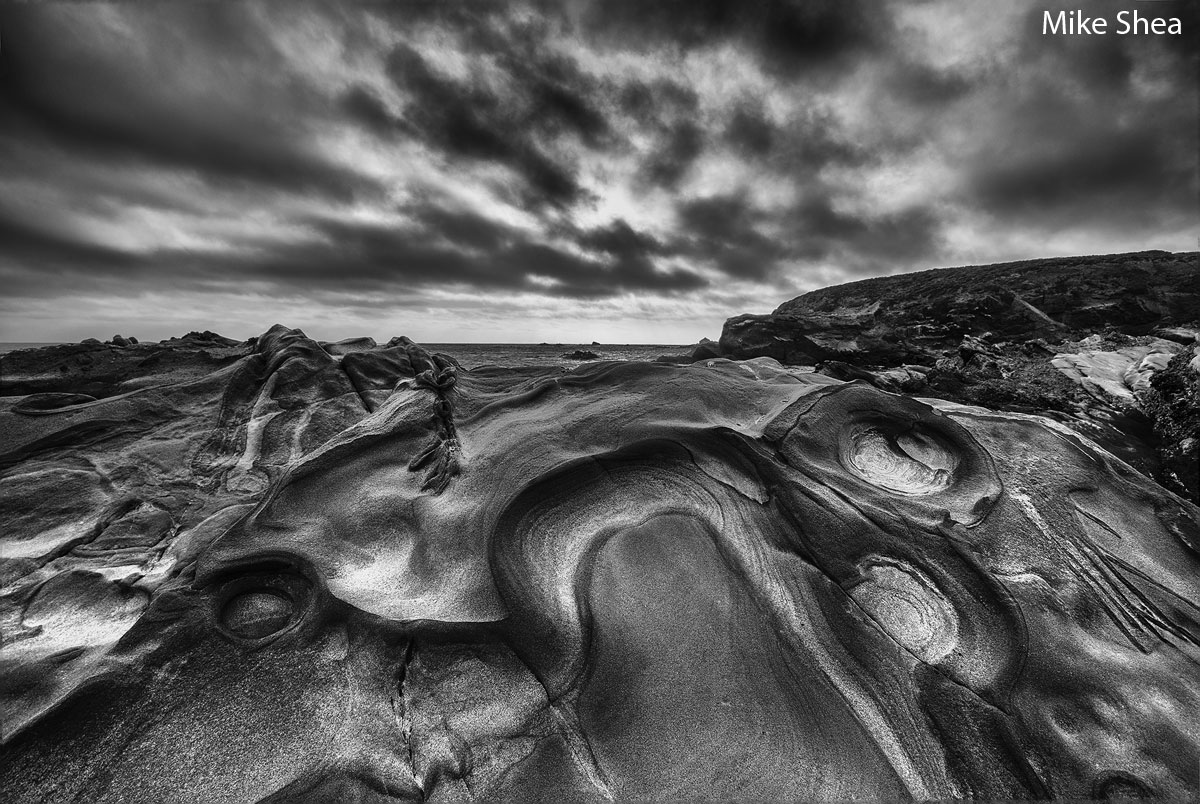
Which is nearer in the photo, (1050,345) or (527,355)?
(1050,345)

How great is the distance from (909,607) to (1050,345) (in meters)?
16.5

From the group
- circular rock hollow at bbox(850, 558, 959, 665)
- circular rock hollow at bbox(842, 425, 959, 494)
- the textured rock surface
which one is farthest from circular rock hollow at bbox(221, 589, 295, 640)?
the textured rock surface

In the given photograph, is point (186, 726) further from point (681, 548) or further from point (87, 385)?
point (87, 385)

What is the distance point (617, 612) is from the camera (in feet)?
12.5

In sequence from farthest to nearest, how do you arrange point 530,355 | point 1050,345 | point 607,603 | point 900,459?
1. point 530,355
2. point 1050,345
3. point 900,459
4. point 607,603

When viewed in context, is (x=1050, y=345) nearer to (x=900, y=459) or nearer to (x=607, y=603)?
(x=900, y=459)

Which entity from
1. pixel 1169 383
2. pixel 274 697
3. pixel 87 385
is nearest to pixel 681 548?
pixel 274 697

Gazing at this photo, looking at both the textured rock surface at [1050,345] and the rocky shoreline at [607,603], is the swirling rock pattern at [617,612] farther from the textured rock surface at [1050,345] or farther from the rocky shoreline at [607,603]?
the textured rock surface at [1050,345]

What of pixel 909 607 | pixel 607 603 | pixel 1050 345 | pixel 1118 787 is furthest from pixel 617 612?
pixel 1050 345

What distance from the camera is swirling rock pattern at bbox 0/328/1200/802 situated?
2912mm

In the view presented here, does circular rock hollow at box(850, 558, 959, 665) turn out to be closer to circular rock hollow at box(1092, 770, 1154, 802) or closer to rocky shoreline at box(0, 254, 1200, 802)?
rocky shoreline at box(0, 254, 1200, 802)

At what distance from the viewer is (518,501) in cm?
453

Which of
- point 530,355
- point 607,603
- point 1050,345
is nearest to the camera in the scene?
point 607,603

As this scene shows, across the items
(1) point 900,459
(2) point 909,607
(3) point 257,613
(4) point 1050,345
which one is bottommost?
(3) point 257,613
